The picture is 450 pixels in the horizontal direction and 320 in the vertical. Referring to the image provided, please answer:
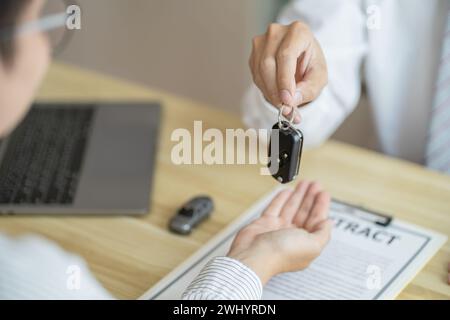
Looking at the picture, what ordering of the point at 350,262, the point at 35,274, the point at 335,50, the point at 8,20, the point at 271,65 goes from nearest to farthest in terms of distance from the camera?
the point at 8,20
the point at 35,274
the point at 271,65
the point at 350,262
the point at 335,50

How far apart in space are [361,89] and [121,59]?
1.15m

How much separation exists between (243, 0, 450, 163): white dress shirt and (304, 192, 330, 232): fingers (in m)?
0.17

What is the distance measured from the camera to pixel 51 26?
66 cm

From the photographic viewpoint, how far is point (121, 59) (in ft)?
7.85

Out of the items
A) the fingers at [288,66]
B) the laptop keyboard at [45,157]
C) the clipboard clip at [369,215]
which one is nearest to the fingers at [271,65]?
the fingers at [288,66]

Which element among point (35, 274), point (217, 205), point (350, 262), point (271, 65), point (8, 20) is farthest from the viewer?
point (217, 205)

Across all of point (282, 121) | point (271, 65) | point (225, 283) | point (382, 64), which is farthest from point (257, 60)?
point (382, 64)

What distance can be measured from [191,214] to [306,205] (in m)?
0.16

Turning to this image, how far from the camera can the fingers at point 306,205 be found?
979 millimetres

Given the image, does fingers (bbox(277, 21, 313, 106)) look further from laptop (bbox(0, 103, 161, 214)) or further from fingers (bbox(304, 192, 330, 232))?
laptop (bbox(0, 103, 161, 214))

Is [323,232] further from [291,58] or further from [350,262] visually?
[291,58]

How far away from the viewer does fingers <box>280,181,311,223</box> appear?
98 cm

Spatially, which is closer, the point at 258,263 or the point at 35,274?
the point at 35,274
